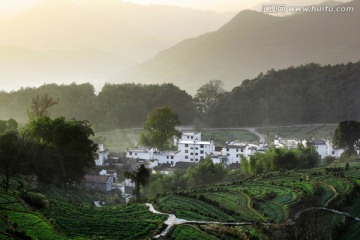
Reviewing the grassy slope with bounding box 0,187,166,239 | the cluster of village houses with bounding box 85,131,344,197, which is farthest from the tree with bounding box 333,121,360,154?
the grassy slope with bounding box 0,187,166,239

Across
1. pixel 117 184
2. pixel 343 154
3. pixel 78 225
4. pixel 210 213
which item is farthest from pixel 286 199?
pixel 343 154

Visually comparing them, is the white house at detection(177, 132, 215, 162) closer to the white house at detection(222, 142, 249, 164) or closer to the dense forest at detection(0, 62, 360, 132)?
the white house at detection(222, 142, 249, 164)

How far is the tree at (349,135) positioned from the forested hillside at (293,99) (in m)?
37.7

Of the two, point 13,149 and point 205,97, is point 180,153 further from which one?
point 205,97

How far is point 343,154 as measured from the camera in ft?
216

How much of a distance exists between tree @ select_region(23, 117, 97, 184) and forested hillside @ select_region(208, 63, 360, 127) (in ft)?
193

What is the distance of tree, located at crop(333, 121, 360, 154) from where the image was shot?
65375 mm

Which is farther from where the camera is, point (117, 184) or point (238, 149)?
point (238, 149)

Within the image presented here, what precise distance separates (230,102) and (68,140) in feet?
205

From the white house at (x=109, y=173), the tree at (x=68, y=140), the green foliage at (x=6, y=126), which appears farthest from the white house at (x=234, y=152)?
the green foliage at (x=6, y=126)

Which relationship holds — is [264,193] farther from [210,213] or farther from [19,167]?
[19,167]

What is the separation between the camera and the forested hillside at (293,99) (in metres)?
104

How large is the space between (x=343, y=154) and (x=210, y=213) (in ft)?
128

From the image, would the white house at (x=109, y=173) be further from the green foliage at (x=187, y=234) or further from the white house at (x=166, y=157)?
the green foliage at (x=187, y=234)
